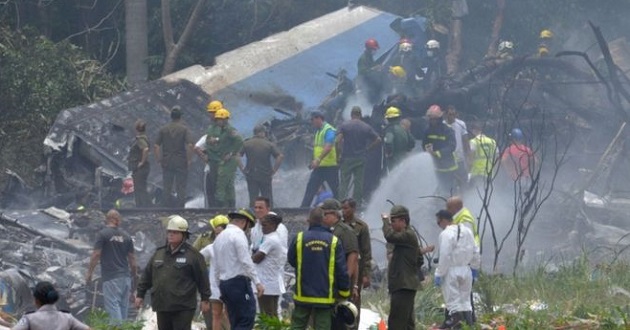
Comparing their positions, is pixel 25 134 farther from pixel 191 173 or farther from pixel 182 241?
pixel 182 241

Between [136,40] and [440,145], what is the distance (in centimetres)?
799

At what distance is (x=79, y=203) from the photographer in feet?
70.9

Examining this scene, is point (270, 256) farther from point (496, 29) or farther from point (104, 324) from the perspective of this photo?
point (496, 29)

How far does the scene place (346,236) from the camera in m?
13.2

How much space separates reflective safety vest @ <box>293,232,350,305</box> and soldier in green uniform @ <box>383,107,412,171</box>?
28.4 ft

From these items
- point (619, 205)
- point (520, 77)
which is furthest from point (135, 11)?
point (619, 205)

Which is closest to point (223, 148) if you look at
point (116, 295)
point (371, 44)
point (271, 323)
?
point (116, 295)

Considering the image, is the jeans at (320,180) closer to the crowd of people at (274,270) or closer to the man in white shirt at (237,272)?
the crowd of people at (274,270)

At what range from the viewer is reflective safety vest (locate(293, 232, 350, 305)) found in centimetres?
1251

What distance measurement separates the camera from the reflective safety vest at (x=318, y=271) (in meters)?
12.5

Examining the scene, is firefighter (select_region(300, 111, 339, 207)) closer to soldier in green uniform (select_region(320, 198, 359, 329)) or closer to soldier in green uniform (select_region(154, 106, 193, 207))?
→ soldier in green uniform (select_region(154, 106, 193, 207))

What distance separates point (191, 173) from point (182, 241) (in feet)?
32.7

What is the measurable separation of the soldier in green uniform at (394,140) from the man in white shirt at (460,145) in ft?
2.20

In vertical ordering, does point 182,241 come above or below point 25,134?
below
